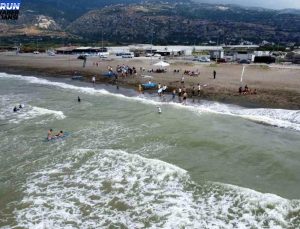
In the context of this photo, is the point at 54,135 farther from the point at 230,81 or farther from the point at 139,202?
the point at 230,81

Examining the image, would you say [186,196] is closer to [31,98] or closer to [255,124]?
[255,124]

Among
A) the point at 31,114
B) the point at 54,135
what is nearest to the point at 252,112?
the point at 54,135

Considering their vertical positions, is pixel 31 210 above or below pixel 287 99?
below

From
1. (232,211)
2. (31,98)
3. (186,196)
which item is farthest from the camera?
(31,98)

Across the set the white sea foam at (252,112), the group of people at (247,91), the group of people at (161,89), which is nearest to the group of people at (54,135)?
the white sea foam at (252,112)

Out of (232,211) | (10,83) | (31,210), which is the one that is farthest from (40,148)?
(10,83)

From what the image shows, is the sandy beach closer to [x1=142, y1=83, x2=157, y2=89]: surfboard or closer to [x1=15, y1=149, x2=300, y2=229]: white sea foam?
[x1=142, y1=83, x2=157, y2=89]: surfboard
